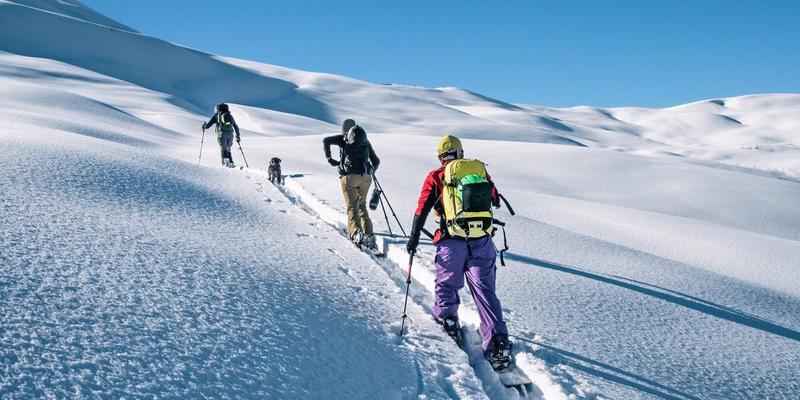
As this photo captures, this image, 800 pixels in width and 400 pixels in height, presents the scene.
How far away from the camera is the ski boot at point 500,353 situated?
399 cm

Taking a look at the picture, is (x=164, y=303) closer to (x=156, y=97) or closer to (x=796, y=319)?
(x=796, y=319)

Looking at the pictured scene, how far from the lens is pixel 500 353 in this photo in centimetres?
402

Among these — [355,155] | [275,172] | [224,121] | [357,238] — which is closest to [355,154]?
[355,155]

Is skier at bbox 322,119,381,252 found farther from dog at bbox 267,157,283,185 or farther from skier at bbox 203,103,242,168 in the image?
skier at bbox 203,103,242,168

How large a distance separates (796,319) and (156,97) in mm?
53313

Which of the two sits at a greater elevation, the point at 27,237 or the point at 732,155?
the point at 732,155

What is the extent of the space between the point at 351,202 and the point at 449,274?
3.22 m

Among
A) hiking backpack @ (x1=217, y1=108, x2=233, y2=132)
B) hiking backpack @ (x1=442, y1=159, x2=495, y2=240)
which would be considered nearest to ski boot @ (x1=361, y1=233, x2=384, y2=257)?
hiking backpack @ (x1=442, y1=159, x2=495, y2=240)

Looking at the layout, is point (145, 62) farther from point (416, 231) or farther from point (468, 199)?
point (468, 199)

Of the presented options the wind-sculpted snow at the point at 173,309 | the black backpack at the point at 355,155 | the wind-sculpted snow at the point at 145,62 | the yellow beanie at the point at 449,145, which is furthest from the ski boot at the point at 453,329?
the wind-sculpted snow at the point at 145,62

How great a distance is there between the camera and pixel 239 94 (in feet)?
257

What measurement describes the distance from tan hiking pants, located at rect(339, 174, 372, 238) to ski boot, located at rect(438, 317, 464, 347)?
281 centimetres

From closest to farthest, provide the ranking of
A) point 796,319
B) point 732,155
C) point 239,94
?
point 796,319 < point 732,155 < point 239,94

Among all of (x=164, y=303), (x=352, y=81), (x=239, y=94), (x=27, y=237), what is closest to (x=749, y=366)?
(x=164, y=303)
